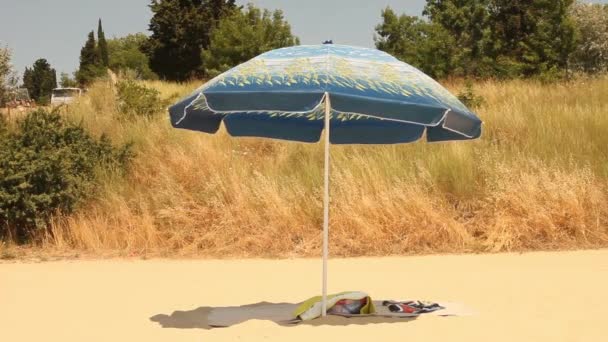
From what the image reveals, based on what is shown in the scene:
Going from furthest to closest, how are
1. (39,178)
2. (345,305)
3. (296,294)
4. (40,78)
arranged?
(40,78), (39,178), (296,294), (345,305)

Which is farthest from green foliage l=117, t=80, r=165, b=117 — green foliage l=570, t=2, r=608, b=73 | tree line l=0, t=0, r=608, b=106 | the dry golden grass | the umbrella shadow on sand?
green foliage l=570, t=2, r=608, b=73

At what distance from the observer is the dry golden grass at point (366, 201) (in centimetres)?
926

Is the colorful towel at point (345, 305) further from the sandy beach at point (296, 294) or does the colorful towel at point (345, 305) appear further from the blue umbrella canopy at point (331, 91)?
the blue umbrella canopy at point (331, 91)

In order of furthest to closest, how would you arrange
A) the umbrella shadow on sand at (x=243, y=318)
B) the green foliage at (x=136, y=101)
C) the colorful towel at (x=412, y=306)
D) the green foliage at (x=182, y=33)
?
1. the green foliage at (x=182, y=33)
2. the green foliage at (x=136, y=101)
3. the colorful towel at (x=412, y=306)
4. the umbrella shadow on sand at (x=243, y=318)

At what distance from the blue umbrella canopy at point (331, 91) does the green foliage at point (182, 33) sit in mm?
33794

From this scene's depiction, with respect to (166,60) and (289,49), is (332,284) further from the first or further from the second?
(166,60)

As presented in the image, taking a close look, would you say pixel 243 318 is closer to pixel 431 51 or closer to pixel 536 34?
pixel 431 51

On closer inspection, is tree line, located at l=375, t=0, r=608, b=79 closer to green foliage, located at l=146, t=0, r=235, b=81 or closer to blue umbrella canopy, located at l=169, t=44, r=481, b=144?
green foliage, located at l=146, t=0, r=235, b=81

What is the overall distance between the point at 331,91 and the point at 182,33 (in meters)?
35.8

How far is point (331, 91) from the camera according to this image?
480 cm

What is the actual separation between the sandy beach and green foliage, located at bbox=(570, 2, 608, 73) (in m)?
35.3

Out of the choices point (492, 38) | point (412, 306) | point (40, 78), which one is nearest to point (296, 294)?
point (412, 306)

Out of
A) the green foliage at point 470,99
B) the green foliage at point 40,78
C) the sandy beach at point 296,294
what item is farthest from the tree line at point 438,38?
Answer: the green foliage at point 40,78

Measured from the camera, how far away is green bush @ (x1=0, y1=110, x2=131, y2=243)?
9.73 m
